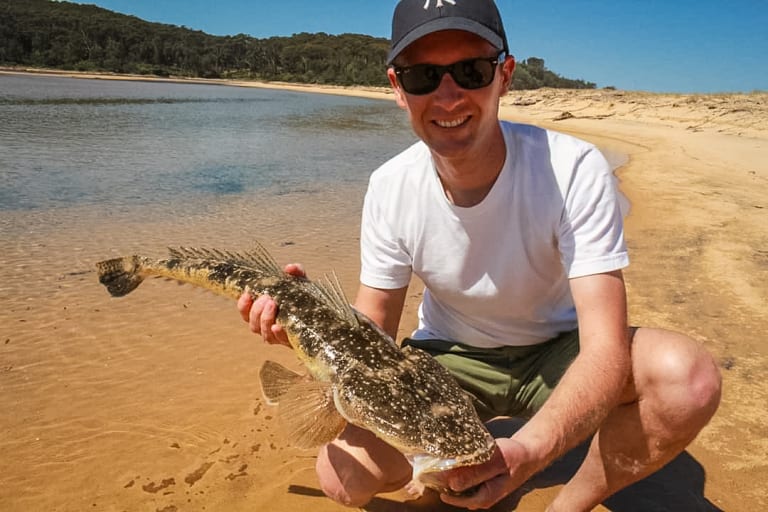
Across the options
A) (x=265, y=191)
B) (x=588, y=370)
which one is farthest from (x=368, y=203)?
(x=265, y=191)

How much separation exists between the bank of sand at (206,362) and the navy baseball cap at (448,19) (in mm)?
2477

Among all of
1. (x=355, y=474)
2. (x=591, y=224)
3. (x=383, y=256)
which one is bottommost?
(x=355, y=474)

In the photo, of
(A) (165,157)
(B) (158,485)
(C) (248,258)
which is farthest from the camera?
(A) (165,157)

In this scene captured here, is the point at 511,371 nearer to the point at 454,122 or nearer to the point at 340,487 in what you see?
the point at 340,487

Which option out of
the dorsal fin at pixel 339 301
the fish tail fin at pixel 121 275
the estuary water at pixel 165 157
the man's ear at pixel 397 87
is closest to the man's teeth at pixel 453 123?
the man's ear at pixel 397 87

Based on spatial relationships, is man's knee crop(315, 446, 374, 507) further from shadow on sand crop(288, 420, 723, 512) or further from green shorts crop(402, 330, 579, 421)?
green shorts crop(402, 330, 579, 421)

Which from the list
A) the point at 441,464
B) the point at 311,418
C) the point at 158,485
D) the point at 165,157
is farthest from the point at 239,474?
the point at 165,157

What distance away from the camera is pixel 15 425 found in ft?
12.6

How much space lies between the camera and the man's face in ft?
8.62

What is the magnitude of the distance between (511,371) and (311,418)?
1.11 metres

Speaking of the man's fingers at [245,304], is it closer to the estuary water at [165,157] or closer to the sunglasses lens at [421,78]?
the sunglasses lens at [421,78]

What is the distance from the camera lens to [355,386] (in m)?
2.29

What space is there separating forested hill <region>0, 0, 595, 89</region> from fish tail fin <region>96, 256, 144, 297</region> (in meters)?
66.2

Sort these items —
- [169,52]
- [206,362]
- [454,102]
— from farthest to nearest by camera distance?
[169,52]
[206,362]
[454,102]
